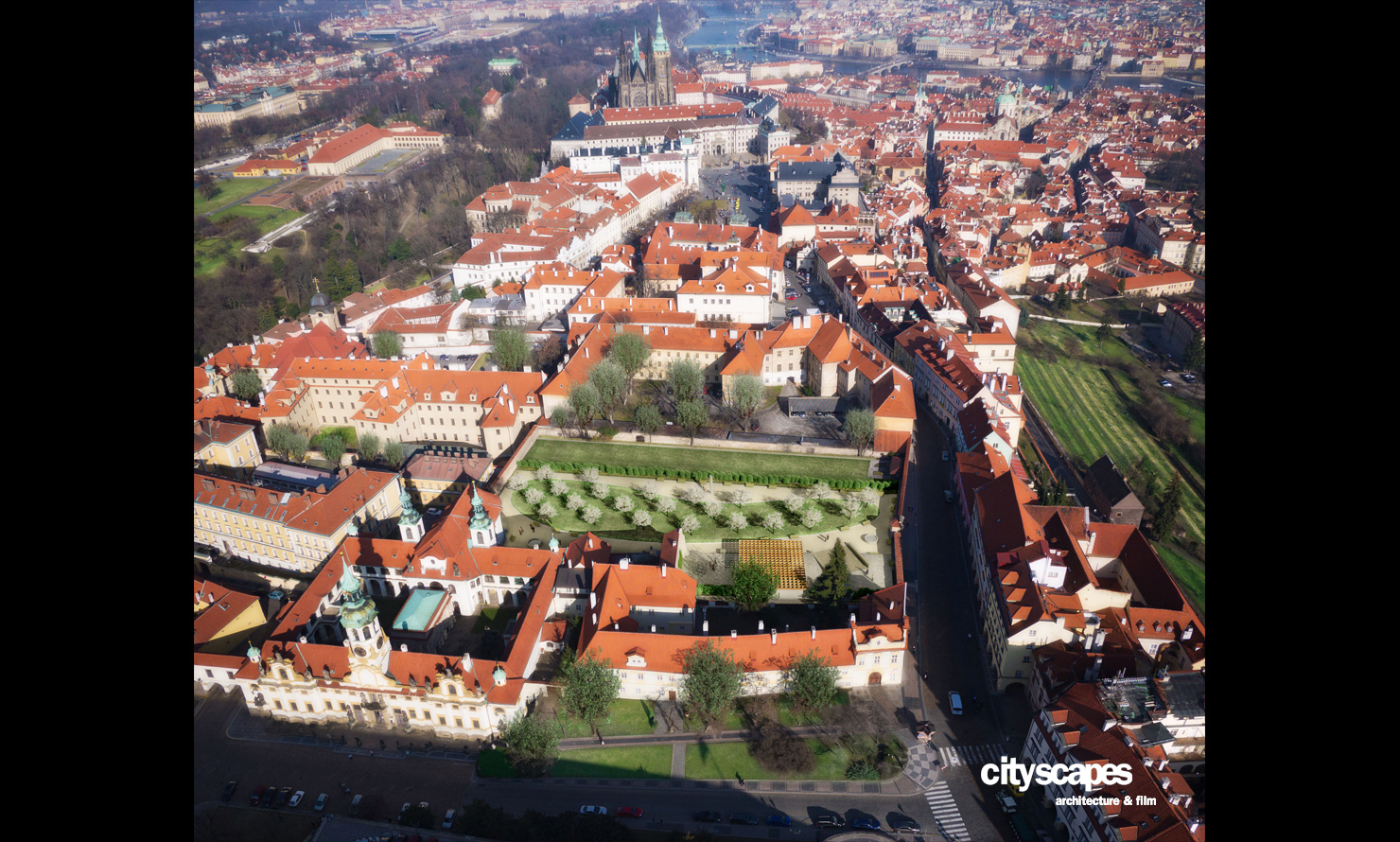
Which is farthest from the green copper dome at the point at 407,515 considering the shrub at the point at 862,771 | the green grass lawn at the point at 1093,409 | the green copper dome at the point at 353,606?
the green grass lawn at the point at 1093,409

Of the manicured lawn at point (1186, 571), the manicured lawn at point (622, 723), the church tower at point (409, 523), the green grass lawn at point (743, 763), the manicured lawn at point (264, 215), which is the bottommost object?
the green grass lawn at point (743, 763)

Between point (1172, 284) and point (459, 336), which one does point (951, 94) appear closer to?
point (1172, 284)

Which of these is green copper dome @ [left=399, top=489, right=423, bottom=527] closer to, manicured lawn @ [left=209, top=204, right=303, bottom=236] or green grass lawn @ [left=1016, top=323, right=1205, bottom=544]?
green grass lawn @ [left=1016, top=323, right=1205, bottom=544]

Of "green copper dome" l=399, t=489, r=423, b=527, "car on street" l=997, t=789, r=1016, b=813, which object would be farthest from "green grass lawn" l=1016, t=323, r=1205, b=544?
"green copper dome" l=399, t=489, r=423, b=527

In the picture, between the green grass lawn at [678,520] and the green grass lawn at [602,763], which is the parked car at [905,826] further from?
the green grass lawn at [678,520]

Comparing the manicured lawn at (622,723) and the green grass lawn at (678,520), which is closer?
the manicured lawn at (622,723)

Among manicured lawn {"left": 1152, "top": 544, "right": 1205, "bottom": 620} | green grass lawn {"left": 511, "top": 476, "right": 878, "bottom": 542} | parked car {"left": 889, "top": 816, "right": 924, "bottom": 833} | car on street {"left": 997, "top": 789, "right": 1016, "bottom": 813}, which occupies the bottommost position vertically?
parked car {"left": 889, "top": 816, "right": 924, "bottom": 833}
